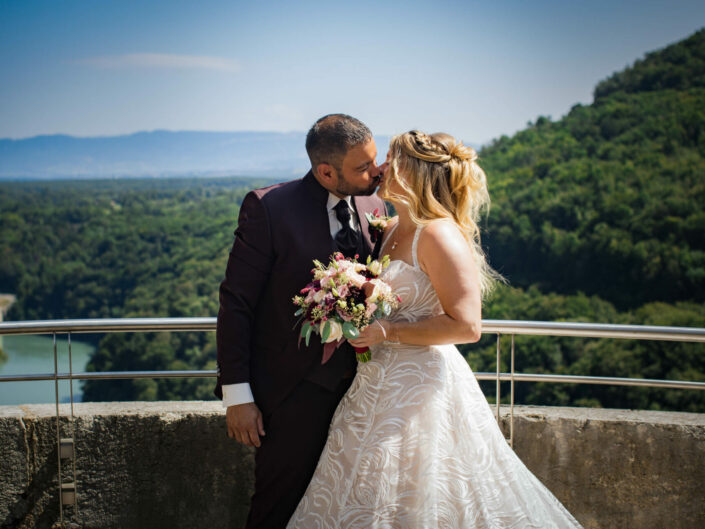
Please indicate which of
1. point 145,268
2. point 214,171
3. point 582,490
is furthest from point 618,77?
point 214,171

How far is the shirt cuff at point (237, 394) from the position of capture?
88.4 inches

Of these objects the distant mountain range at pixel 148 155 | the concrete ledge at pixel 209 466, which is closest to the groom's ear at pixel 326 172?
the concrete ledge at pixel 209 466

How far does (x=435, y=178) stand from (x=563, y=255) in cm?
3495

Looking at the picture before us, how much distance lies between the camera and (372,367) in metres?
2.26

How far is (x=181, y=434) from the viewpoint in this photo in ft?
9.64

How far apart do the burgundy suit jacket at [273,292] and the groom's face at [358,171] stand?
0.31 feet

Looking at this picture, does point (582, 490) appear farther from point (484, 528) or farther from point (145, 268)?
point (145, 268)

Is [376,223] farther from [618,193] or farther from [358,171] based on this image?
[618,193]

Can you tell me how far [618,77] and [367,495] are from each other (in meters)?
50.5

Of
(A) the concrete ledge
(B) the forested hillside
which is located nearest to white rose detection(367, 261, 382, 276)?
(A) the concrete ledge

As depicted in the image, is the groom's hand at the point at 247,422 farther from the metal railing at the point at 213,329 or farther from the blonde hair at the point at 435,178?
the blonde hair at the point at 435,178

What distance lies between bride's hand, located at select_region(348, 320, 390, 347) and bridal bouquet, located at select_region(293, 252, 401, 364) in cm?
4

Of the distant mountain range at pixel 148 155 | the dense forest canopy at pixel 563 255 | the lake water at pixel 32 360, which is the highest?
the distant mountain range at pixel 148 155

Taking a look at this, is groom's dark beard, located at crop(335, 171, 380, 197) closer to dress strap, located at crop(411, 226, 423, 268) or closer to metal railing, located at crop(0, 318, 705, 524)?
dress strap, located at crop(411, 226, 423, 268)
